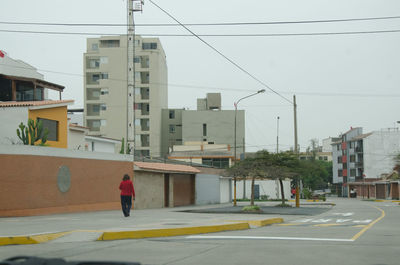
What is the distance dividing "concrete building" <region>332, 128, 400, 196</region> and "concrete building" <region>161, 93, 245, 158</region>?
25660mm

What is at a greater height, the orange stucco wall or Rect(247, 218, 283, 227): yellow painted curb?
the orange stucco wall

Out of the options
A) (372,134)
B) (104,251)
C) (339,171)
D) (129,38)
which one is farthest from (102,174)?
(339,171)

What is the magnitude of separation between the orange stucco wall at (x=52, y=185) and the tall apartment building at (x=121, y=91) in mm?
50144

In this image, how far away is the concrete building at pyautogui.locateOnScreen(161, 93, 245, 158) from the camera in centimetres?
8319

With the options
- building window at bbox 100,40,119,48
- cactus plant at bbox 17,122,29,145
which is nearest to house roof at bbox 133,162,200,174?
cactus plant at bbox 17,122,29,145

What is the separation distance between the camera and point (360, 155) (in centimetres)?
10019

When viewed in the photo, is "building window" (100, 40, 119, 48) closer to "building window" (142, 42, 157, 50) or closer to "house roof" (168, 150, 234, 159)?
"building window" (142, 42, 157, 50)

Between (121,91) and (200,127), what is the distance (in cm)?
1500

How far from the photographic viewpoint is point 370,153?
96.4 metres

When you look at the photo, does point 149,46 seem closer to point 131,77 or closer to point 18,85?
point 18,85

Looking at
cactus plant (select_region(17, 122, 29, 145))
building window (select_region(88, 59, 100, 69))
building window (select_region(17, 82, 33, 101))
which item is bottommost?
cactus plant (select_region(17, 122, 29, 145))

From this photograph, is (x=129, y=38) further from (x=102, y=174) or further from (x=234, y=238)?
(x=234, y=238)

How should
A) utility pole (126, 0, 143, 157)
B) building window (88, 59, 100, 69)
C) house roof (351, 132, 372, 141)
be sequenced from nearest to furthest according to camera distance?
utility pole (126, 0, 143, 157)
building window (88, 59, 100, 69)
house roof (351, 132, 372, 141)

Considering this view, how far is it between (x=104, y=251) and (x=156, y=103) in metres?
69.8
